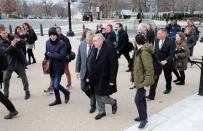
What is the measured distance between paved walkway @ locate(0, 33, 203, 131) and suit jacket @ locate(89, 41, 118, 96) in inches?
25.2

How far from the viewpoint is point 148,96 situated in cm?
645

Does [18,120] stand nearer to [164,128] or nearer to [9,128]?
[9,128]

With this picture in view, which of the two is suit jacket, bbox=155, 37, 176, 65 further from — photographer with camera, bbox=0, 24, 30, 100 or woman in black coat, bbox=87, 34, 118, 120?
photographer with camera, bbox=0, 24, 30, 100

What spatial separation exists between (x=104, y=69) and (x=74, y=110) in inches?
55.6

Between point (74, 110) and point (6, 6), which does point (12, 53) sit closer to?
point (74, 110)

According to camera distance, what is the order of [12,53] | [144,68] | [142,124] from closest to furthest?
1. [144,68]
2. [142,124]
3. [12,53]

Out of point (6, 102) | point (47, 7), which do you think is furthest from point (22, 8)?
point (6, 102)

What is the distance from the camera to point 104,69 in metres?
5.01

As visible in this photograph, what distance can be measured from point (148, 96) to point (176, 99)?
69 centimetres

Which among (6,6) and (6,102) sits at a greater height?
(6,6)

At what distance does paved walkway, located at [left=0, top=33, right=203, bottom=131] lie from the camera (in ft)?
16.8

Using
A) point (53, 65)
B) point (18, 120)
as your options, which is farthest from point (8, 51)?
point (18, 120)

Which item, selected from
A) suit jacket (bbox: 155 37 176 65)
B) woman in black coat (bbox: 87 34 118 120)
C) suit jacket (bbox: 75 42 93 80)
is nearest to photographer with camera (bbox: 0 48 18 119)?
suit jacket (bbox: 75 42 93 80)

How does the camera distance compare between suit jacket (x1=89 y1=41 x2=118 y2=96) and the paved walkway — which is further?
the paved walkway
